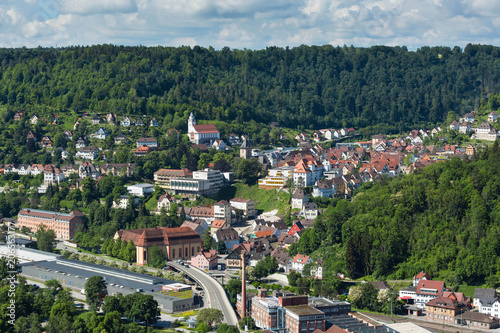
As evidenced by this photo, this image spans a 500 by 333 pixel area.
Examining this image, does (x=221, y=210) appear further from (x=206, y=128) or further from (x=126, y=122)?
(x=126, y=122)

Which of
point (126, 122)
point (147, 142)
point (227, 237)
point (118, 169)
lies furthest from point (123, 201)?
point (126, 122)

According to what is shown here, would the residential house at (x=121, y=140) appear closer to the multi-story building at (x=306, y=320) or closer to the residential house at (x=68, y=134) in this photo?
the residential house at (x=68, y=134)

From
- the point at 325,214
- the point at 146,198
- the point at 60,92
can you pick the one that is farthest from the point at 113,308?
the point at 60,92

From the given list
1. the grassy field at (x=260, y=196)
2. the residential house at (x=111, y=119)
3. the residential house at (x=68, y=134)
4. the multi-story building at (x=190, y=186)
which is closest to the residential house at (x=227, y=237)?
the grassy field at (x=260, y=196)

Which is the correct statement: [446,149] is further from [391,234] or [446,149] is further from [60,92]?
[60,92]

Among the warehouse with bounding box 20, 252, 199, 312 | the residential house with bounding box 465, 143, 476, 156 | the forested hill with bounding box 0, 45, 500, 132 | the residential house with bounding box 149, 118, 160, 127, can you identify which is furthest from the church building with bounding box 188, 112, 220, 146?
the warehouse with bounding box 20, 252, 199, 312
